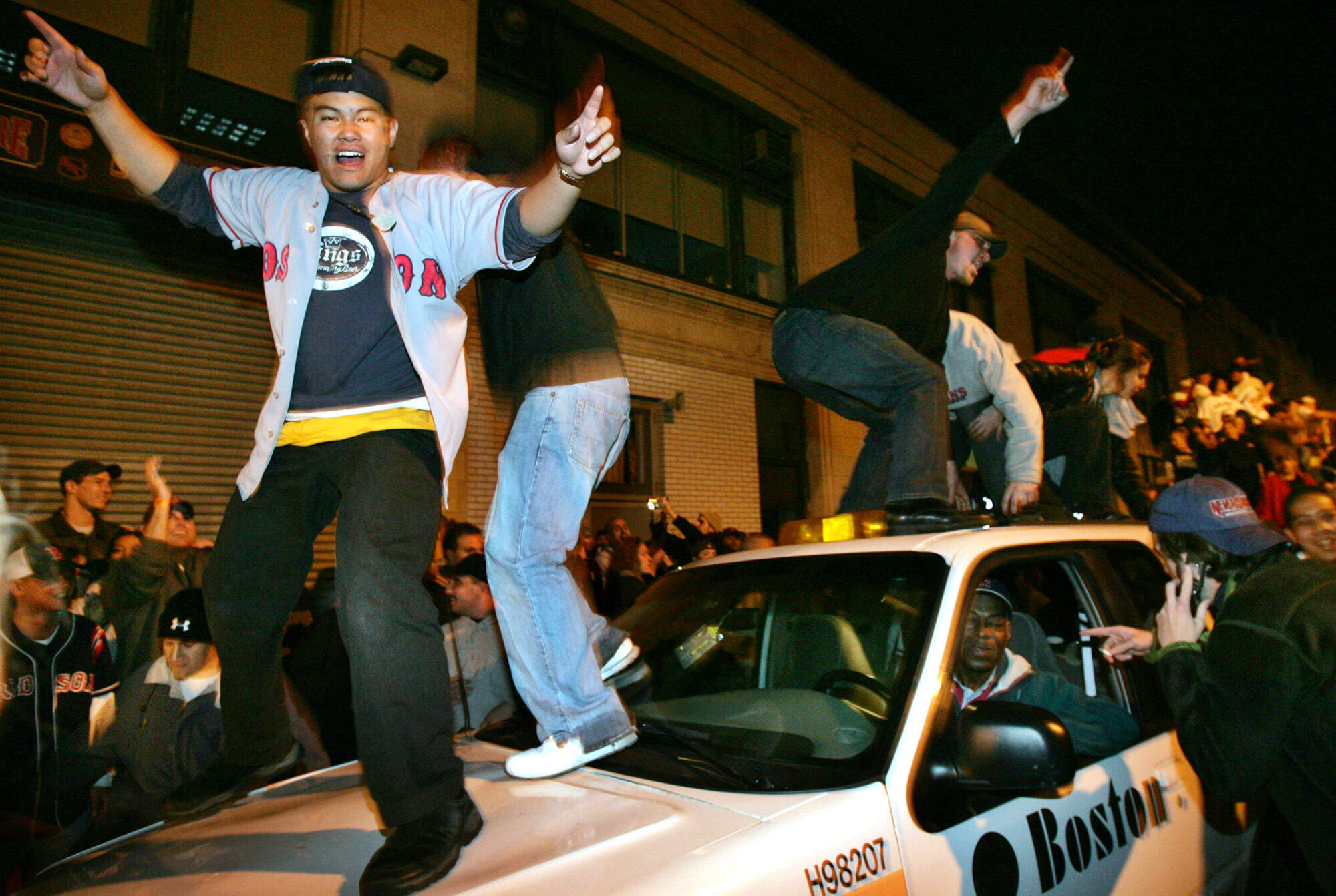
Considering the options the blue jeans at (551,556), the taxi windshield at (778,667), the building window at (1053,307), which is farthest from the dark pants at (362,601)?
the building window at (1053,307)

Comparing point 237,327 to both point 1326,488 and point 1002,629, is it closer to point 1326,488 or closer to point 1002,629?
point 1002,629

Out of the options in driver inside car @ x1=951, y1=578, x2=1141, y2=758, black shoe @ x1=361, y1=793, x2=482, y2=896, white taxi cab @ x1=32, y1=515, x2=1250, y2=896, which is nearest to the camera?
black shoe @ x1=361, y1=793, x2=482, y2=896

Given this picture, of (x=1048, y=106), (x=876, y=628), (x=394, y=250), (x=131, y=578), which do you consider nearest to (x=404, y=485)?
(x=394, y=250)

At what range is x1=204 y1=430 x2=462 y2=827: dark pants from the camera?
169cm

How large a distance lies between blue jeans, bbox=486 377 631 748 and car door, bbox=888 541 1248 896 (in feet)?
2.40

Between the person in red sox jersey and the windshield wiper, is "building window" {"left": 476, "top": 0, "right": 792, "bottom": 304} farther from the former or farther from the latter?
the windshield wiper

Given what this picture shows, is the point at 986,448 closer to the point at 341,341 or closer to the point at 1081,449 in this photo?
the point at 1081,449

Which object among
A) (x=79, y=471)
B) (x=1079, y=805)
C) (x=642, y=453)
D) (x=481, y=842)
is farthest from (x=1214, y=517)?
(x=642, y=453)

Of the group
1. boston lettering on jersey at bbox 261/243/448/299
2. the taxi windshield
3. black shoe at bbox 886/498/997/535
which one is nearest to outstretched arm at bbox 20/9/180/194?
boston lettering on jersey at bbox 261/243/448/299

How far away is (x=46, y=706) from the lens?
3352 millimetres

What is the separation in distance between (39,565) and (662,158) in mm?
9622

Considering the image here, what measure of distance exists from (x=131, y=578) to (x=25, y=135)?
453 cm

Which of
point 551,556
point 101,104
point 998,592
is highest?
point 101,104

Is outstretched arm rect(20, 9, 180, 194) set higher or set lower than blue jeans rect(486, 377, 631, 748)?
higher
